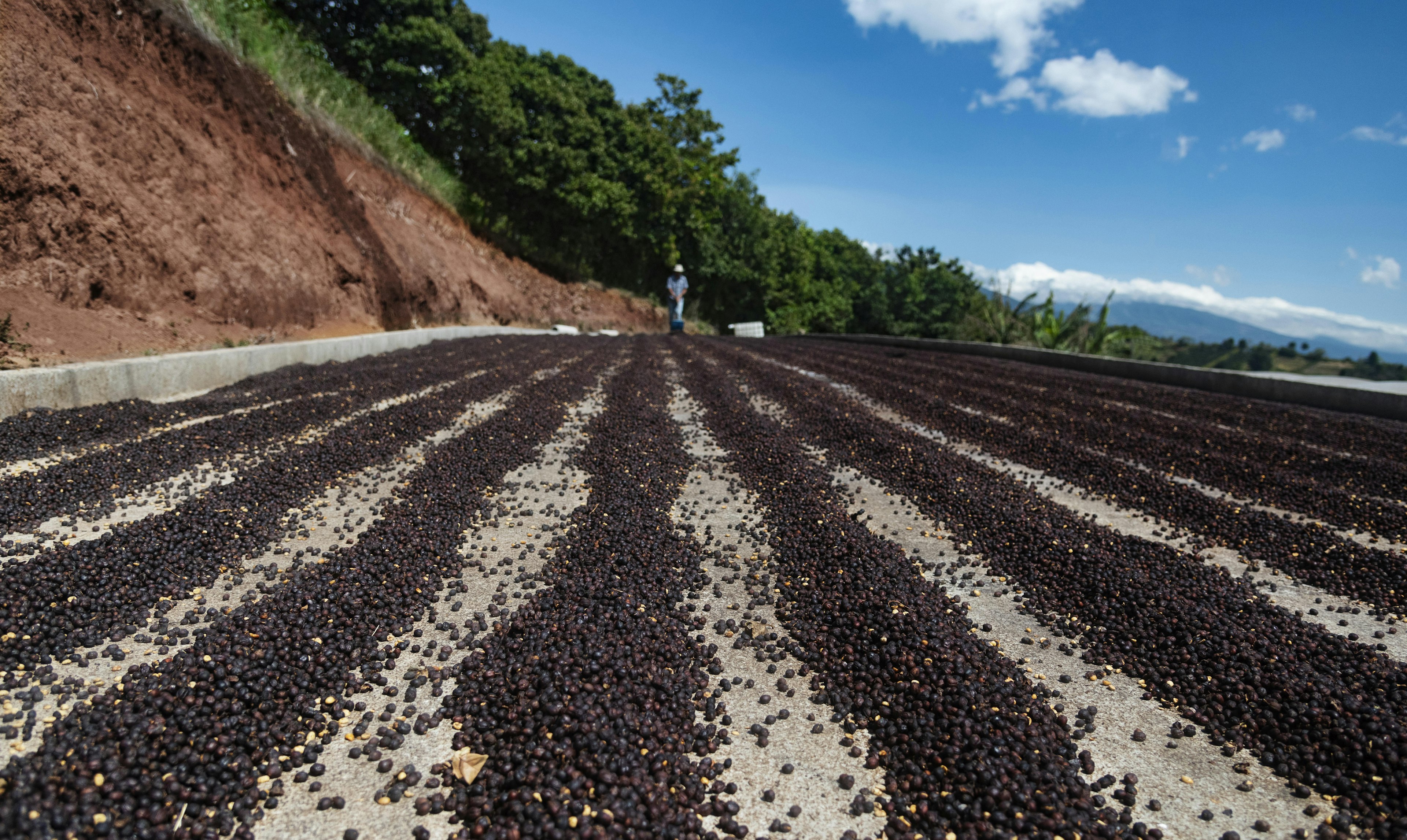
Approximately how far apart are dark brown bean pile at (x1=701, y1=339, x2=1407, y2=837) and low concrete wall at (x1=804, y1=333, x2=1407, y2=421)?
923 cm

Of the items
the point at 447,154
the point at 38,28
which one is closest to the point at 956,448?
the point at 38,28

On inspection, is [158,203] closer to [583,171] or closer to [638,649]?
[638,649]

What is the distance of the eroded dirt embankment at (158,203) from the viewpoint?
814cm

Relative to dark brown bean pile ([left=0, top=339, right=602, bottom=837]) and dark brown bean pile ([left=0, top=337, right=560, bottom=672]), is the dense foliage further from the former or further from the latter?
dark brown bean pile ([left=0, top=339, right=602, bottom=837])

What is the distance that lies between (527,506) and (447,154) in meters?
25.9

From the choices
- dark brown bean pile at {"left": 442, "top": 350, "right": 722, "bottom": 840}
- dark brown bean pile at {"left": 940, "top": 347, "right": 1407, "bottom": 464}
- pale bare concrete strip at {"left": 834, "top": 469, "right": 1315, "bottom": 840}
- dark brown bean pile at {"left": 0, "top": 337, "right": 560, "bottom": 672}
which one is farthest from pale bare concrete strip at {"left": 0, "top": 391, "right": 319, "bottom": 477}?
dark brown bean pile at {"left": 940, "top": 347, "right": 1407, "bottom": 464}

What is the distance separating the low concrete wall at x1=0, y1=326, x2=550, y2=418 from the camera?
6395 mm

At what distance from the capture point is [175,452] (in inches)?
225

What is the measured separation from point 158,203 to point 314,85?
347 inches

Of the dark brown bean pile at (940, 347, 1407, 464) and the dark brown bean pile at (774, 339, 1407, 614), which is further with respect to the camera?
the dark brown bean pile at (940, 347, 1407, 464)

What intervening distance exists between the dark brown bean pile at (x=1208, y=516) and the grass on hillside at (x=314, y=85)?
14.9 m

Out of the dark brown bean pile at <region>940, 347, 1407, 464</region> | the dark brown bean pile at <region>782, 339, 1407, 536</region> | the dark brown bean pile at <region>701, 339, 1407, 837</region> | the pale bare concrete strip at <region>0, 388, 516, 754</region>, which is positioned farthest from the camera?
the dark brown bean pile at <region>940, 347, 1407, 464</region>

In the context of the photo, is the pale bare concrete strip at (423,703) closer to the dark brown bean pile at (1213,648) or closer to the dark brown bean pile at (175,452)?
the dark brown bean pile at (175,452)

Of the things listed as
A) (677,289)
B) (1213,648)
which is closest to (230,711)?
(1213,648)
